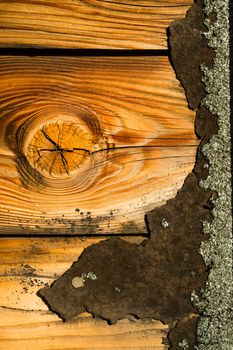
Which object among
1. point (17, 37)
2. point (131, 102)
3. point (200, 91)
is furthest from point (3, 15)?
point (200, 91)

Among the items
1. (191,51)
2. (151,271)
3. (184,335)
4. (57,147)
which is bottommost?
(184,335)

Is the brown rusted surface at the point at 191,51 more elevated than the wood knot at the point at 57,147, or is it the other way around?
the brown rusted surface at the point at 191,51

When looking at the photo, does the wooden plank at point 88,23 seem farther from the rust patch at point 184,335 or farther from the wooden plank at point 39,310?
the rust patch at point 184,335

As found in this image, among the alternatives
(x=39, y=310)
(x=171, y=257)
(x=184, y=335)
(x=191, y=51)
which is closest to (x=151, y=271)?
(x=171, y=257)

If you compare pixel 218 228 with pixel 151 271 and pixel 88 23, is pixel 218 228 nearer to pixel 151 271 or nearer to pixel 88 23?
pixel 151 271

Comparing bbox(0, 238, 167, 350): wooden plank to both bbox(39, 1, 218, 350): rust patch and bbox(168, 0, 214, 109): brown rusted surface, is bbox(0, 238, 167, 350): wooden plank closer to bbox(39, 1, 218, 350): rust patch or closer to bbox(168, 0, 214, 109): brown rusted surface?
bbox(39, 1, 218, 350): rust patch

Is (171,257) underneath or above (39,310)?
above

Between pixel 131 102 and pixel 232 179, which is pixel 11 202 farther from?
pixel 232 179

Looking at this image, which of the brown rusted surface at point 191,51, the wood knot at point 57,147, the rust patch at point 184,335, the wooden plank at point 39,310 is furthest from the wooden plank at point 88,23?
the rust patch at point 184,335
